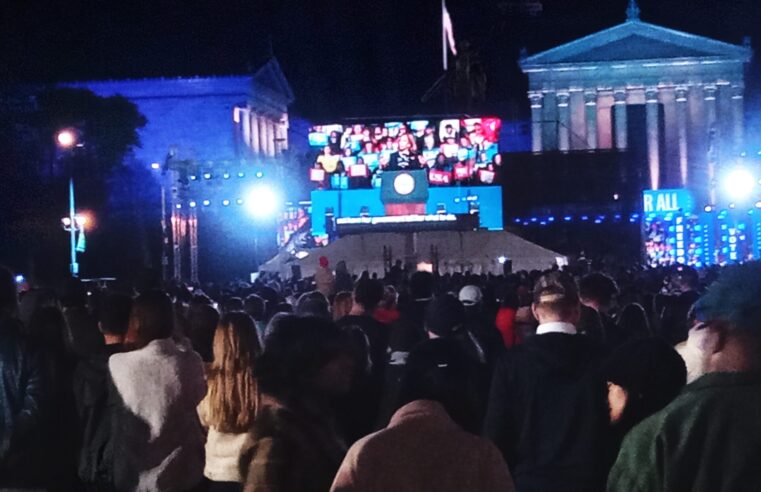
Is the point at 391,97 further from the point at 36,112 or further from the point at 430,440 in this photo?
the point at 430,440

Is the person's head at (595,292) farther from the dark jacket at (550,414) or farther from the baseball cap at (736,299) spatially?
the baseball cap at (736,299)

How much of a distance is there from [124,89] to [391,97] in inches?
750

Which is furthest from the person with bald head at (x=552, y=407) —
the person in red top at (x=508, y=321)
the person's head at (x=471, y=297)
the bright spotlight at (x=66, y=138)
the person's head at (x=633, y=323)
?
the bright spotlight at (x=66, y=138)

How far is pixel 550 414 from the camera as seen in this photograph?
17.3ft

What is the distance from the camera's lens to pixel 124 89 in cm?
6562

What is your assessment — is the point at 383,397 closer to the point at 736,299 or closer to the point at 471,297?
the point at 471,297

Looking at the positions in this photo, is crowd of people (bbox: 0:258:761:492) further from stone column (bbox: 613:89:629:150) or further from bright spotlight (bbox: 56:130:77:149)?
stone column (bbox: 613:89:629:150)

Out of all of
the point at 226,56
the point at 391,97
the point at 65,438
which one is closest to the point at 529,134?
the point at 391,97

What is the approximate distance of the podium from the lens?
43500 millimetres

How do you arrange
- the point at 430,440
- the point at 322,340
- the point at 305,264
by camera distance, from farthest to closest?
the point at 305,264
the point at 322,340
the point at 430,440

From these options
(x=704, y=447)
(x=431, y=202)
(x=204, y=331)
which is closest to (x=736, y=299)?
(x=704, y=447)

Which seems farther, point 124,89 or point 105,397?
point 124,89

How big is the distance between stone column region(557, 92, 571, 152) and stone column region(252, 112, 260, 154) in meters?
17.8

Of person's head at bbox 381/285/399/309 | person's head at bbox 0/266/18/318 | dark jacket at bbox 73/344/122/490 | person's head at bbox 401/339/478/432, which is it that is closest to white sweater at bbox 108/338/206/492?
dark jacket at bbox 73/344/122/490
